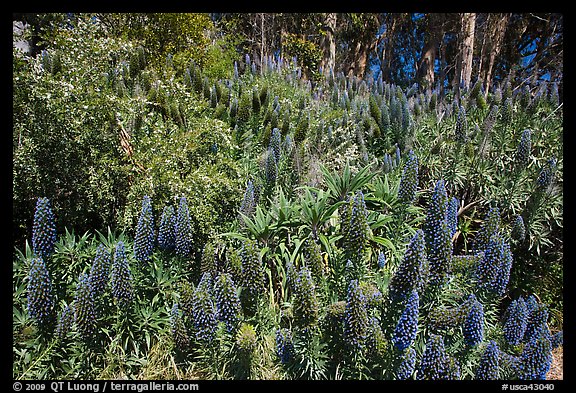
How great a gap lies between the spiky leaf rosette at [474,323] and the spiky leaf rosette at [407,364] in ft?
1.21

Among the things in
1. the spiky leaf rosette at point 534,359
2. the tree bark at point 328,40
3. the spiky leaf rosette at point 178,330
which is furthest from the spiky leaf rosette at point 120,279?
the tree bark at point 328,40

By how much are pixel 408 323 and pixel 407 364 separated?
29 cm

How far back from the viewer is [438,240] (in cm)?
250

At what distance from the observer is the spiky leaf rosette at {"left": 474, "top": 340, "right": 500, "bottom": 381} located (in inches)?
95.9

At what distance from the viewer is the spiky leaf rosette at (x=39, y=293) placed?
257cm

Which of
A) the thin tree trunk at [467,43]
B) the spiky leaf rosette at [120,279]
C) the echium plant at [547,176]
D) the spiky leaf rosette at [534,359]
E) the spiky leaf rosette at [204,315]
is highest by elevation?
the thin tree trunk at [467,43]

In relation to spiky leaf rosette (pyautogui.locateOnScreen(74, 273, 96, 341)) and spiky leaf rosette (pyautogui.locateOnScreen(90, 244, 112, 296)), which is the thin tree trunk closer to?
spiky leaf rosette (pyautogui.locateOnScreen(90, 244, 112, 296))

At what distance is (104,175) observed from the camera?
13.4 feet

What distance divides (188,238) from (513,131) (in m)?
4.04

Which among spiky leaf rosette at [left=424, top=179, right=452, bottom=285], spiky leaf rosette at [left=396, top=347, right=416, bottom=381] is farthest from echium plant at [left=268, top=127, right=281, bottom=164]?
spiky leaf rosette at [left=396, top=347, right=416, bottom=381]

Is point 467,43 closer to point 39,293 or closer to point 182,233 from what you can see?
point 182,233

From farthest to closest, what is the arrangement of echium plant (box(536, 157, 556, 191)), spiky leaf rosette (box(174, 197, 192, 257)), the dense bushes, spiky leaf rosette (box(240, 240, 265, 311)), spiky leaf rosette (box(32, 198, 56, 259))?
echium plant (box(536, 157, 556, 191)), spiky leaf rosette (box(174, 197, 192, 257)), spiky leaf rosette (box(32, 198, 56, 259)), spiky leaf rosette (box(240, 240, 265, 311)), the dense bushes

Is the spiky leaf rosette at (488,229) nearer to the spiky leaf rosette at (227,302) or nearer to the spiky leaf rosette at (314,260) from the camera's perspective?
the spiky leaf rosette at (314,260)

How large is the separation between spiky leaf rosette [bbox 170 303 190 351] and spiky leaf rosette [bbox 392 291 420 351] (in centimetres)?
141
